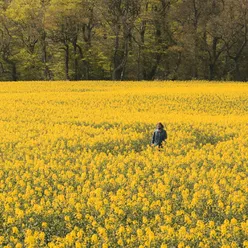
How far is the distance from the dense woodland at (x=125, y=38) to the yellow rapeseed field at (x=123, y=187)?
31854mm

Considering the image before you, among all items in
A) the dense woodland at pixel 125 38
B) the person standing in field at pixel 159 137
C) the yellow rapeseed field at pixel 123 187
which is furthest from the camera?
the dense woodland at pixel 125 38

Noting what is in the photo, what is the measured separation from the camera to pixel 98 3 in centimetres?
4856

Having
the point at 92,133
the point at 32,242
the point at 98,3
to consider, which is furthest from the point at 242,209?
the point at 98,3

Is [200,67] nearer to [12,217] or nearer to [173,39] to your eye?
[173,39]

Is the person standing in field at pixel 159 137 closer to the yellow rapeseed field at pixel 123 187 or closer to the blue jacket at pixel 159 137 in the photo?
the blue jacket at pixel 159 137

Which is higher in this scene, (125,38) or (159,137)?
(125,38)

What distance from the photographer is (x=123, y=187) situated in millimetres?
8453

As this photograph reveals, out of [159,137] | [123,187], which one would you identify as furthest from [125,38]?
[123,187]

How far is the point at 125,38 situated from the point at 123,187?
138 feet

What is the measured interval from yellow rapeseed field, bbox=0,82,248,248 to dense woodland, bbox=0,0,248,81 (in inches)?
1254

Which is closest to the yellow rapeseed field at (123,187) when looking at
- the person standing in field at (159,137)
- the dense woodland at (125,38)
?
the person standing in field at (159,137)

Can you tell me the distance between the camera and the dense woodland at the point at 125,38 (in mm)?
47300

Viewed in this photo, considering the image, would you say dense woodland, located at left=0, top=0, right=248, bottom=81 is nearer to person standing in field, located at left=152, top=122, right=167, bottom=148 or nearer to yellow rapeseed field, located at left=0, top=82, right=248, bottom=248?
yellow rapeseed field, located at left=0, top=82, right=248, bottom=248

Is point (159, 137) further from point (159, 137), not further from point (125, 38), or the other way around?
point (125, 38)
